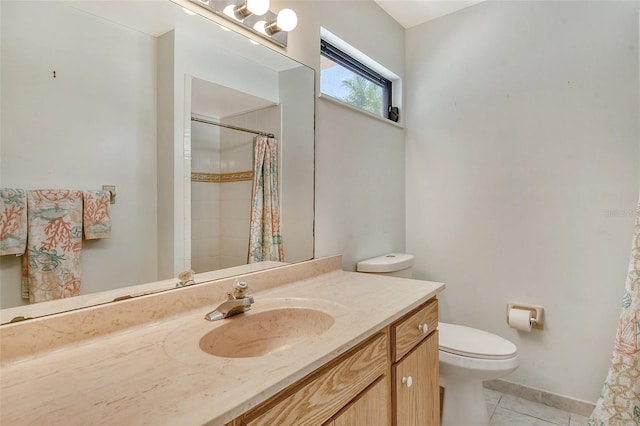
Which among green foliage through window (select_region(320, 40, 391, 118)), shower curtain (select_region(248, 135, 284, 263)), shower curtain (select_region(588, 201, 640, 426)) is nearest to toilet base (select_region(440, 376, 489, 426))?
shower curtain (select_region(588, 201, 640, 426))

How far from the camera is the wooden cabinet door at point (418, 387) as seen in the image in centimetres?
104

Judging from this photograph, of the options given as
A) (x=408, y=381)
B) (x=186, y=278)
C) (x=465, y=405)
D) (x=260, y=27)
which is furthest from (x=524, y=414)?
(x=260, y=27)

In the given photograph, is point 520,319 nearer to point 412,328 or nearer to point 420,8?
point 412,328

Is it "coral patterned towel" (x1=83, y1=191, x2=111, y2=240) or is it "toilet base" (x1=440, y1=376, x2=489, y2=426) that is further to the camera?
"toilet base" (x1=440, y1=376, x2=489, y2=426)

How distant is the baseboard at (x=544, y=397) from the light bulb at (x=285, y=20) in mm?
2263

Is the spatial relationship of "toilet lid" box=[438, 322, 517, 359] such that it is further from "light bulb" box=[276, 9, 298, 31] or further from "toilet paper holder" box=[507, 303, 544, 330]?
"light bulb" box=[276, 9, 298, 31]

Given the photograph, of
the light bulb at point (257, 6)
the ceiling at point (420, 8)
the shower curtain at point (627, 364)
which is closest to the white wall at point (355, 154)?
the ceiling at point (420, 8)

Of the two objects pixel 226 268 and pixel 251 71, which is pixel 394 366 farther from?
pixel 251 71

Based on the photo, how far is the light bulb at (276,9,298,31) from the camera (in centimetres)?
131

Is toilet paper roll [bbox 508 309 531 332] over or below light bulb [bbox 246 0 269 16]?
below

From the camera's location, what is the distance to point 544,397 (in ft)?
6.01

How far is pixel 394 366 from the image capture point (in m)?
1.02

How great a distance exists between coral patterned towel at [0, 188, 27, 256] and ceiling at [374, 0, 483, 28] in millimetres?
2093

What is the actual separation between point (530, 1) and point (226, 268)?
7.29ft
